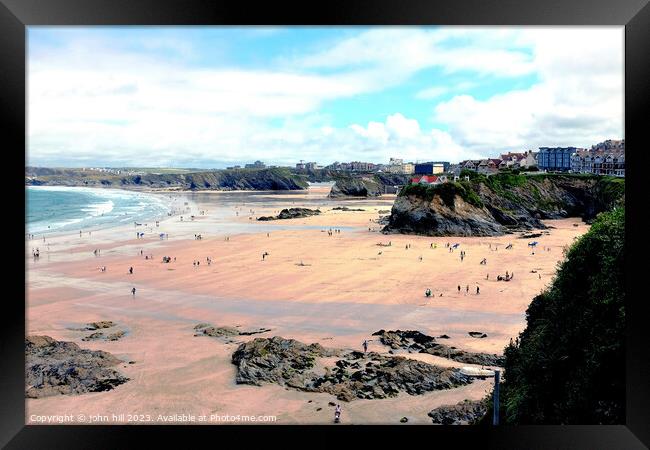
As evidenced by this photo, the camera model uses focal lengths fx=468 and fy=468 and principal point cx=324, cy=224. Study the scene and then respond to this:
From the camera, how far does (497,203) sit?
44.0 meters

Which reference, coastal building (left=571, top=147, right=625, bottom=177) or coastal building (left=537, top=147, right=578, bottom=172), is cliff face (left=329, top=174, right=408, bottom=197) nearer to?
coastal building (left=537, top=147, right=578, bottom=172)

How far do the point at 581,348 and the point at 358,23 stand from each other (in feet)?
13.4

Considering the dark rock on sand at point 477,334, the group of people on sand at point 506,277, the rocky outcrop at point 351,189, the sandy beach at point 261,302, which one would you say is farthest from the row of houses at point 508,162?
the dark rock on sand at point 477,334

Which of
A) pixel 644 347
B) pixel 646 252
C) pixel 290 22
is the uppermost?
pixel 290 22

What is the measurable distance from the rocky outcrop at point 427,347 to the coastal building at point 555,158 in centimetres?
6901

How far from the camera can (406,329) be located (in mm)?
14203

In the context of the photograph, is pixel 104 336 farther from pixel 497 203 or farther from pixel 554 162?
pixel 554 162

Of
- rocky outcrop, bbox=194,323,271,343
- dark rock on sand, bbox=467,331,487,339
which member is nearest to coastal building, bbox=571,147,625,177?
dark rock on sand, bbox=467,331,487,339

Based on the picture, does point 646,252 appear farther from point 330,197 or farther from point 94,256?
point 330,197

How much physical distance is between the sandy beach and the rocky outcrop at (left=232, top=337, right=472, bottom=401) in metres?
0.29

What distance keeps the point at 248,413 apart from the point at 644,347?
7173 mm

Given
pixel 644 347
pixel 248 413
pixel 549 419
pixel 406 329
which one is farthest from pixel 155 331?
pixel 644 347

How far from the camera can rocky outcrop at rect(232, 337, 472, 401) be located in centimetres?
996

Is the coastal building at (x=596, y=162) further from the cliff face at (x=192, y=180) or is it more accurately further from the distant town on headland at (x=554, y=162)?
the cliff face at (x=192, y=180)
